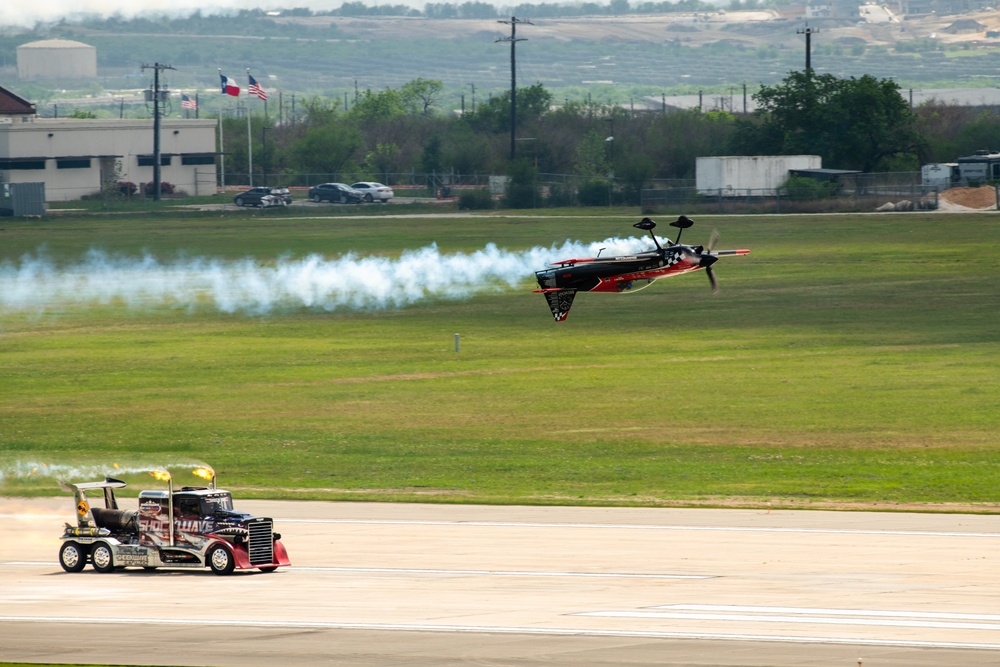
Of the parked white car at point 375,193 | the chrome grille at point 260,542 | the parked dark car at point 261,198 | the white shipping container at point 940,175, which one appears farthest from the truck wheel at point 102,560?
the parked white car at point 375,193

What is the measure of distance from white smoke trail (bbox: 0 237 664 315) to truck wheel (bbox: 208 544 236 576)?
242 ft

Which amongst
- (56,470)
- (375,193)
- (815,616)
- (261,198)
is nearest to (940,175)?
(375,193)

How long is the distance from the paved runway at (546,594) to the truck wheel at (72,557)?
0.51 metres

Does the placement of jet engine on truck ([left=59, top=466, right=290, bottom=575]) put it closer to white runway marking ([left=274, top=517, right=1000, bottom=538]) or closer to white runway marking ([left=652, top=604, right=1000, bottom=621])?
white runway marking ([left=274, top=517, right=1000, bottom=538])

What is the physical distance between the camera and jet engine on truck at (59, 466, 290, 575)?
4984 cm

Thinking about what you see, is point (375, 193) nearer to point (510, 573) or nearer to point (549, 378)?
point (549, 378)

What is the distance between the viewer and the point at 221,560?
50438 millimetres

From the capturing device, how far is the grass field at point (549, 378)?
227 feet

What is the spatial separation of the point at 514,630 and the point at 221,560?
515 inches

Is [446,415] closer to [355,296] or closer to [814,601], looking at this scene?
[814,601]

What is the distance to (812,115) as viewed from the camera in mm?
188500

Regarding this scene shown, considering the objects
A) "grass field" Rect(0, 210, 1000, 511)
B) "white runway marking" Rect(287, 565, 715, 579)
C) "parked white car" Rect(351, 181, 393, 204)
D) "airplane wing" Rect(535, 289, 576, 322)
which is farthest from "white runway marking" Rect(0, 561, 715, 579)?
"parked white car" Rect(351, 181, 393, 204)

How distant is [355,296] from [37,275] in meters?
27.1

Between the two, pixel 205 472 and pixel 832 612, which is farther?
pixel 205 472
